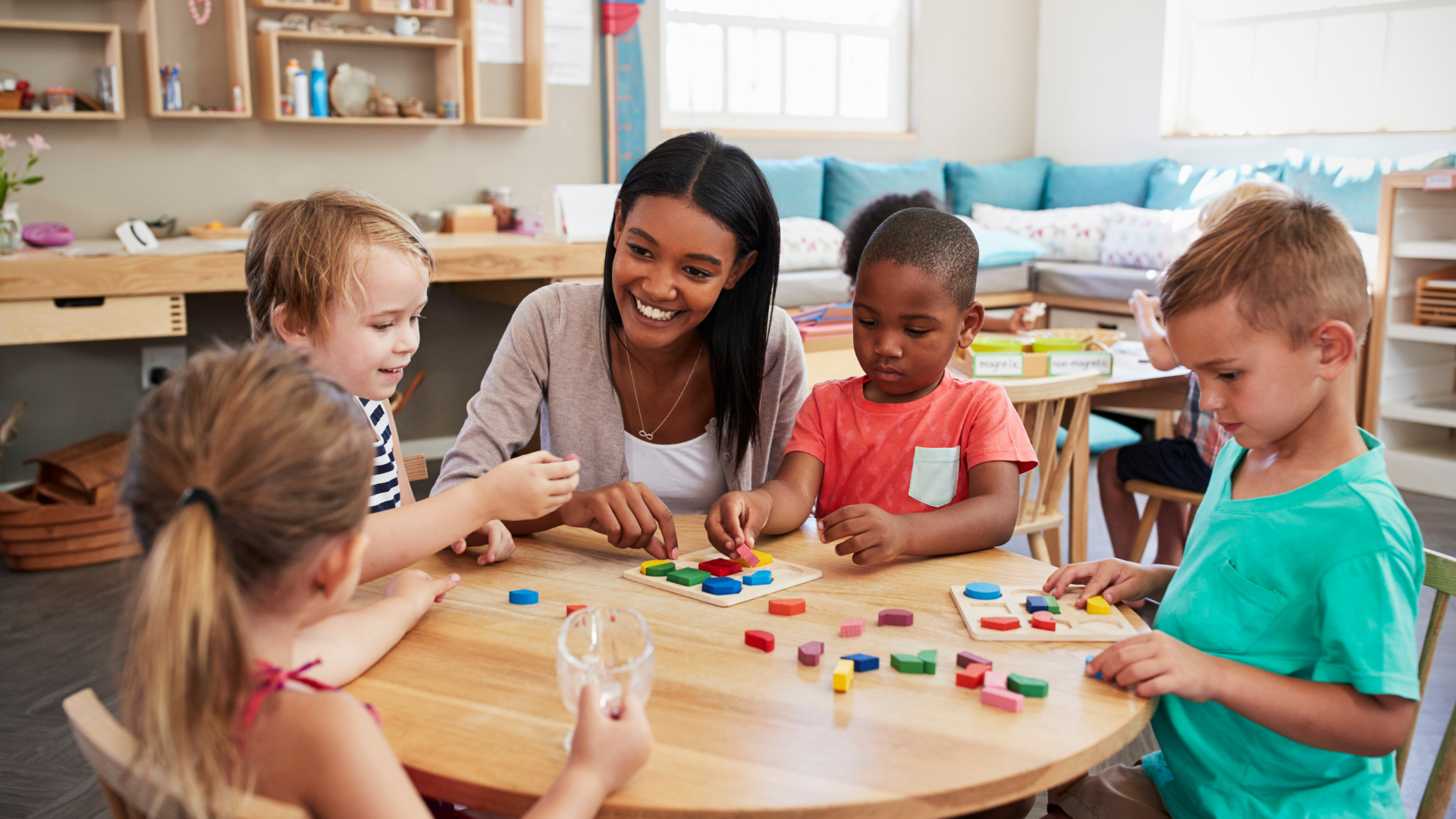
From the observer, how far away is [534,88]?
4.52 meters

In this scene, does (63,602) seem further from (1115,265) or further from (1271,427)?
(1115,265)

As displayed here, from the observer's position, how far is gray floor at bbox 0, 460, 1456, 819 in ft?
6.61

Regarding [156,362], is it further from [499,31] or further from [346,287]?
[346,287]

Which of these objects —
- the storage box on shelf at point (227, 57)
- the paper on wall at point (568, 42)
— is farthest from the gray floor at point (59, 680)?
the paper on wall at point (568, 42)

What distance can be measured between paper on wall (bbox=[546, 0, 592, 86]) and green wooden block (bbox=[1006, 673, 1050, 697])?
167 inches

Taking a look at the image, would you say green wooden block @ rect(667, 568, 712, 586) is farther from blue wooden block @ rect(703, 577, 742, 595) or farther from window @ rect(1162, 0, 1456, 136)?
window @ rect(1162, 0, 1456, 136)

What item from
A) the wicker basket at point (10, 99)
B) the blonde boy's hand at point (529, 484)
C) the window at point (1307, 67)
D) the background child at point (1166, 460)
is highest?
the window at point (1307, 67)

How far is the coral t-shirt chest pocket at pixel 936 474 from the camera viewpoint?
4.90 feet

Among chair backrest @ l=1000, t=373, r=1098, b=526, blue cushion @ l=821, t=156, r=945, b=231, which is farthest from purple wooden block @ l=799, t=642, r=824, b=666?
blue cushion @ l=821, t=156, r=945, b=231

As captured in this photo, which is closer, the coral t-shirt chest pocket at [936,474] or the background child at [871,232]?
the coral t-shirt chest pocket at [936,474]

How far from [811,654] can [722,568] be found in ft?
0.90

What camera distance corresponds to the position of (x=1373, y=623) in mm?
932

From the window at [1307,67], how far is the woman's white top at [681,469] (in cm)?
466

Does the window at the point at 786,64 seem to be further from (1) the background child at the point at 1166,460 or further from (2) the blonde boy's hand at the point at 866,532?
(2) the blonde boy's hand at the point at 866,532
